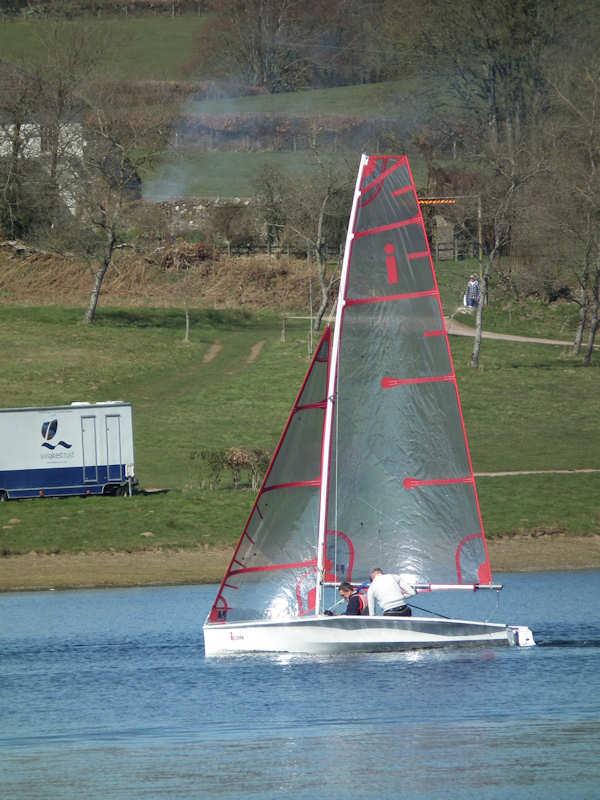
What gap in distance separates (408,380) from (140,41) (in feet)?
402

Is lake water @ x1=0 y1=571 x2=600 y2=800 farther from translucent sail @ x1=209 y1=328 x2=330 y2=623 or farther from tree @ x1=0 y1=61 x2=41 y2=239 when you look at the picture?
tree @ x1=0 y1=61 x2=41 y2=239

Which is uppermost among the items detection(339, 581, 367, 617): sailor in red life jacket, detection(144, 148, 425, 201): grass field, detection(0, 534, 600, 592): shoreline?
detection(144, 148, 425, 201): grass field

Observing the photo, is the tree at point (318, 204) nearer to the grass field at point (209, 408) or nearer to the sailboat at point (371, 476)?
the grass field at point (209, 408)

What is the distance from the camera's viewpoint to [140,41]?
146 m

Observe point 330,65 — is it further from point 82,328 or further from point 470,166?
point 82,328

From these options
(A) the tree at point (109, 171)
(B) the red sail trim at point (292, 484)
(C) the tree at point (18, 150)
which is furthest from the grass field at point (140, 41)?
(B) the red sail trim at point (292, 484)

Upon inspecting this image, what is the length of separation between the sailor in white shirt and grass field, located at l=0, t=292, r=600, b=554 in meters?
15.4

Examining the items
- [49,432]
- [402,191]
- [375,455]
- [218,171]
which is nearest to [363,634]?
[375,455]

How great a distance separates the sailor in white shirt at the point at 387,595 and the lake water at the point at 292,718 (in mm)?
1166

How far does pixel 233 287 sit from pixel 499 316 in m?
17.5

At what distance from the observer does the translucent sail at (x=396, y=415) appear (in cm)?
2991

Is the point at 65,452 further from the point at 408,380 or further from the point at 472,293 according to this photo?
the point at 472,293

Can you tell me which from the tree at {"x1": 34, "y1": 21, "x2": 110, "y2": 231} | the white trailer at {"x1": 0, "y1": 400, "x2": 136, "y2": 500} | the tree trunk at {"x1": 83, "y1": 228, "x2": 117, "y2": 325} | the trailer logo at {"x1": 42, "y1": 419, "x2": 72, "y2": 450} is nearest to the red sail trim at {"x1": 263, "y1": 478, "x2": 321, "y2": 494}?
the white trailer at {"x1": 0, "y1": 400, "x2": 136, "y2": 500}

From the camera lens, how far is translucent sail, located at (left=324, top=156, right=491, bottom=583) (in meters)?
29.9
